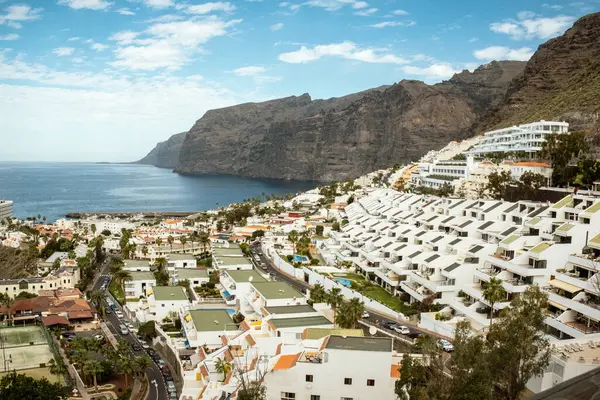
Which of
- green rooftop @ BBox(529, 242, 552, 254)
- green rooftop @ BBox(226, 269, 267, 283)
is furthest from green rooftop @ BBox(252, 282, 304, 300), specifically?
green rooftop @ BBox(529, 242, 552, 254)

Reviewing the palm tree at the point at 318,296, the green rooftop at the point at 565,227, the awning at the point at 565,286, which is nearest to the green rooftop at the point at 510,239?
the green rooftop at the point at 565,227

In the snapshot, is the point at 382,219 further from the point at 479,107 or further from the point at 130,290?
the point at 479,107

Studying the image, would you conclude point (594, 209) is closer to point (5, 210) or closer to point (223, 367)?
A: point (223, 367)

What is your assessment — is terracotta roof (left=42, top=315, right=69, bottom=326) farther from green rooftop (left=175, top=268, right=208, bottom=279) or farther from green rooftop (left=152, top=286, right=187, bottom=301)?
green rooftop (left=175, top=268, right=208, bottom=279)

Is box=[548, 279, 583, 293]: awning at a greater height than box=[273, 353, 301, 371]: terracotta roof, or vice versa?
box=[548, 279, 583, 293]: awning

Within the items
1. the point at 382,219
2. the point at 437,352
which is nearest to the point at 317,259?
the point at 382,219

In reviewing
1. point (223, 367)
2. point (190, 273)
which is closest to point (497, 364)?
point (223, 367)

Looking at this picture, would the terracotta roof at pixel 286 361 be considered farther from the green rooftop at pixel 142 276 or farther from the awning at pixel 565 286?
the green rooftop at pixel 142 276
